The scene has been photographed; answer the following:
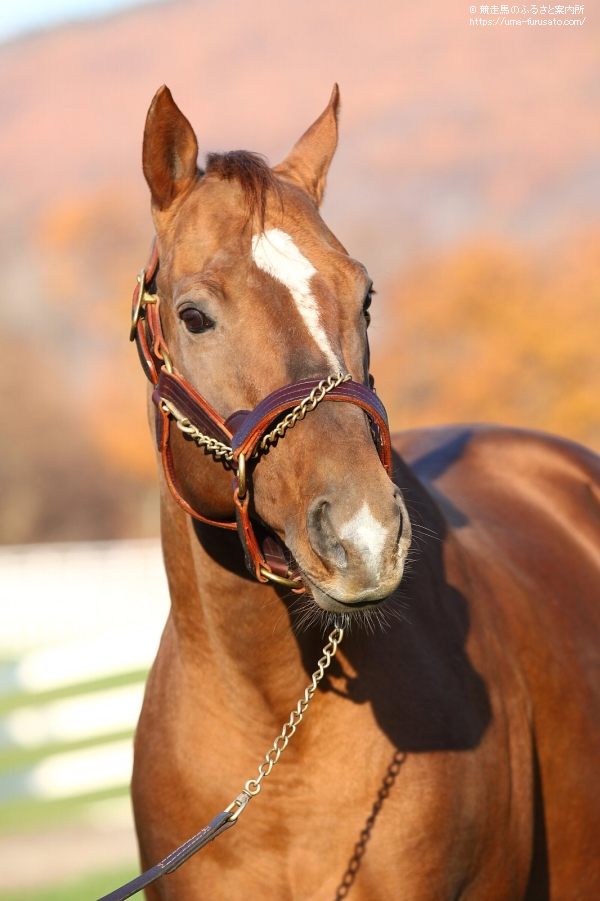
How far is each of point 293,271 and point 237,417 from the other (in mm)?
368

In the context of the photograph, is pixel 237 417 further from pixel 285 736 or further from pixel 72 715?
pixel 72 715

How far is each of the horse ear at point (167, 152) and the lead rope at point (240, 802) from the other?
1.21 metres

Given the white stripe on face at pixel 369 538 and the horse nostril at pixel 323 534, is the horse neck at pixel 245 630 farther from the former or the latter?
the white stripe on face at pixel 369 538

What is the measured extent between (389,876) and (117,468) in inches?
2020

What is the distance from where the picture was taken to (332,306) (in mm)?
2451

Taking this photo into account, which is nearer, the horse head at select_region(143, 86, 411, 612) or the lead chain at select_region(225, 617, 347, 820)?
the horse head at select_region(143, 86, 411, 612)

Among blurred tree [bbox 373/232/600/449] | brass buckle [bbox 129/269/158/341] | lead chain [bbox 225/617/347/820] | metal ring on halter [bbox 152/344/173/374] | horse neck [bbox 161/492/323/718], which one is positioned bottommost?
lead chain [bbox 225/617/347/820]

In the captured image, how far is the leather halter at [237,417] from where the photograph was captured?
7.68 ft

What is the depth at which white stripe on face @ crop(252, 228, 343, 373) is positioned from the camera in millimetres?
2398

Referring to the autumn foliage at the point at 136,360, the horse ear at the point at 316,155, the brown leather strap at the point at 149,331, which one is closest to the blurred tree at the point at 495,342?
the autumn foliage at the point at 136,360

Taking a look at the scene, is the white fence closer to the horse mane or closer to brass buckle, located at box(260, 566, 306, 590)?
brass buckle, located at box(260, 566, 306, 590)

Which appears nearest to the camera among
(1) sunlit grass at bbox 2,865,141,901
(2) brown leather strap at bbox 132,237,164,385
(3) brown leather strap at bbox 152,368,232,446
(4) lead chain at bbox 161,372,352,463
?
(4) lead chain at bbox 161,372,352,463

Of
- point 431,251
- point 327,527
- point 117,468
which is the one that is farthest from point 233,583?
point 431,251

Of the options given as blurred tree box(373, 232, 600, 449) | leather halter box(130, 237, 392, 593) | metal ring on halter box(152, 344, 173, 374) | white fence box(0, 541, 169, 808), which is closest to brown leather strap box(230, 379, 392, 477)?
leather halter box(130, 237, 392, 593)
